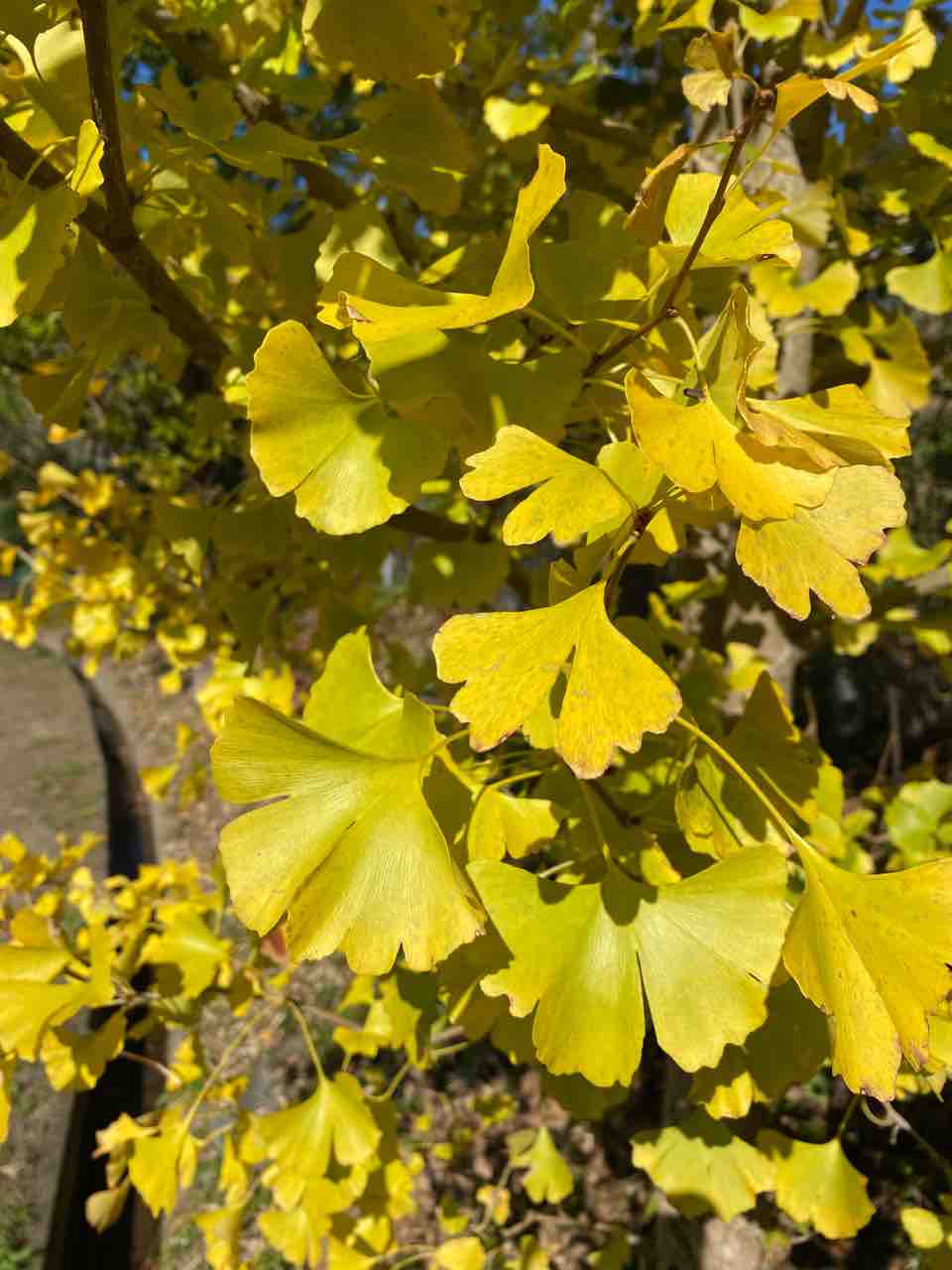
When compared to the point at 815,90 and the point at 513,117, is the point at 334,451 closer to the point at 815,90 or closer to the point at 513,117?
the point at 815,90

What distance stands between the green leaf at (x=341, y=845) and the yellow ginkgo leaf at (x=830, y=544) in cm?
28

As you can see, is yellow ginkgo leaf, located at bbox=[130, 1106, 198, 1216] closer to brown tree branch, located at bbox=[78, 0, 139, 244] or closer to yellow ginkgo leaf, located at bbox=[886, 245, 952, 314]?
brown tree branch, located at bbox=[78, 0, 139, 244]

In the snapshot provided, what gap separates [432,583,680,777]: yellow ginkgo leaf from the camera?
1.63ft

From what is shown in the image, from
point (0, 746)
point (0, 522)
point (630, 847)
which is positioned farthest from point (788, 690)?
point (0, 522)

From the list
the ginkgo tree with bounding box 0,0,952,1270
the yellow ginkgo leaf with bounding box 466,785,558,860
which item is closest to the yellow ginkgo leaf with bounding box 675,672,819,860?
the ginkgo tree with bounding box 0,0,952,1270

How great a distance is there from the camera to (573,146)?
5.20 ft

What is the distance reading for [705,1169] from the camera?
1.02 meters

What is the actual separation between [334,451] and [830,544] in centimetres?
38

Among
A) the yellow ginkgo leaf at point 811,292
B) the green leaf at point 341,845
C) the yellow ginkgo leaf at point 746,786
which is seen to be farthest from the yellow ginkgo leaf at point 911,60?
the green leaf at point 341,845

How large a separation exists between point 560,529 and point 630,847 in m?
0.41

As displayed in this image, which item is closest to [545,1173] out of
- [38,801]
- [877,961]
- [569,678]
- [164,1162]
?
[164,1162]

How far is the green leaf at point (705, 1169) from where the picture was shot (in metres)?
0.99

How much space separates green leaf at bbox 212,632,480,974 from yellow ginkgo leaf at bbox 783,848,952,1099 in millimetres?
219

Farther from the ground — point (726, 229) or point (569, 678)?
point (726, 229)
